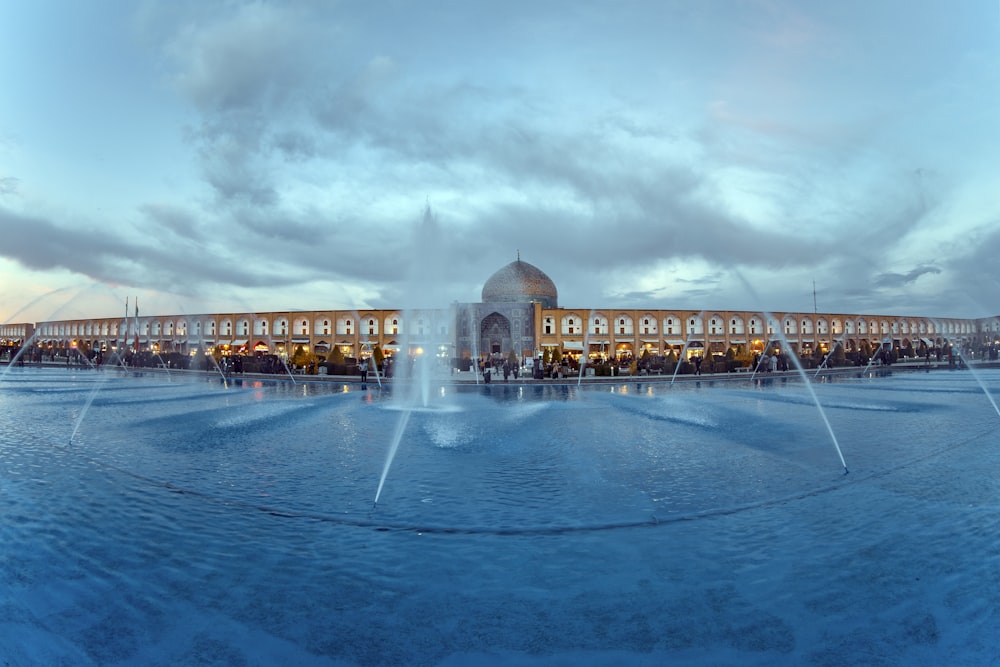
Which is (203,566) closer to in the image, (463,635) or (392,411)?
(463,635)

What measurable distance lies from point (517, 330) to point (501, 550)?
4726cm

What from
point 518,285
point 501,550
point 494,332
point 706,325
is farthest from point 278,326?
point 501,550

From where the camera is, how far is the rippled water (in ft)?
12.0

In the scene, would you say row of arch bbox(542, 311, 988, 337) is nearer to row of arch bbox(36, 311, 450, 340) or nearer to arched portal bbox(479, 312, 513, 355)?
arched portal bbox(479, 312, 513, 355)

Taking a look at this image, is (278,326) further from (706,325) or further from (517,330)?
(706,325)

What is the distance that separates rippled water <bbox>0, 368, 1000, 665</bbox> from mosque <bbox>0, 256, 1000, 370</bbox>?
36.6 m

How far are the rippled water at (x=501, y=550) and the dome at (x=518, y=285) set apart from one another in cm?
4357

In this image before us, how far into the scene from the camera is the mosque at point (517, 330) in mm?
52438

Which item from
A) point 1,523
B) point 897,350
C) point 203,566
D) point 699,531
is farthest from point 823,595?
point 897,350

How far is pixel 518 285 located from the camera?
54250 millimetres

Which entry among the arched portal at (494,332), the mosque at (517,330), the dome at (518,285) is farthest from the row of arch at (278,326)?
the dome at (518,285)

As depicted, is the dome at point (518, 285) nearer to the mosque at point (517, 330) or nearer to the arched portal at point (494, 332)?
the mosque at point (517, 330)

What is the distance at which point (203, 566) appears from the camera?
188 inches

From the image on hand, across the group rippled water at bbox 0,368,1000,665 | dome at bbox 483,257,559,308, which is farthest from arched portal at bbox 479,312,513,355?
rippled water at bbox 0,368,1000,665
